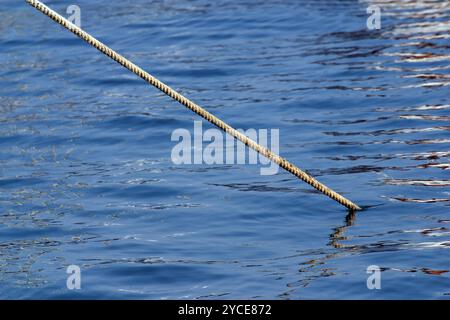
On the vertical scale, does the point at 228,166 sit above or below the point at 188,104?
below

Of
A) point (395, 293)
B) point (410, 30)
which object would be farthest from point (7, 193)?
point (410, 30)

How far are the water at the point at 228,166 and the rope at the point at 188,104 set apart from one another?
11.6 inches

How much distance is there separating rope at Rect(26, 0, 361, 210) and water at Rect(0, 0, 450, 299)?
296 mm

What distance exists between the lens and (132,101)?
13906 millimetres

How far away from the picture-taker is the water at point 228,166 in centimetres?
862

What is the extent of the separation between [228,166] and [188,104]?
7.64ft

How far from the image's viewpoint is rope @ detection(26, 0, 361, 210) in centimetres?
855

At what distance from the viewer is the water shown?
28.3ft

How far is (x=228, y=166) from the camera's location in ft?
37.0

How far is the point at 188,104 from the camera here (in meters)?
9.03

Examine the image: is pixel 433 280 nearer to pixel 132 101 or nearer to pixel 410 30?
pixel 132 101

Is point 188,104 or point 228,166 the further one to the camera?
point 228,166
